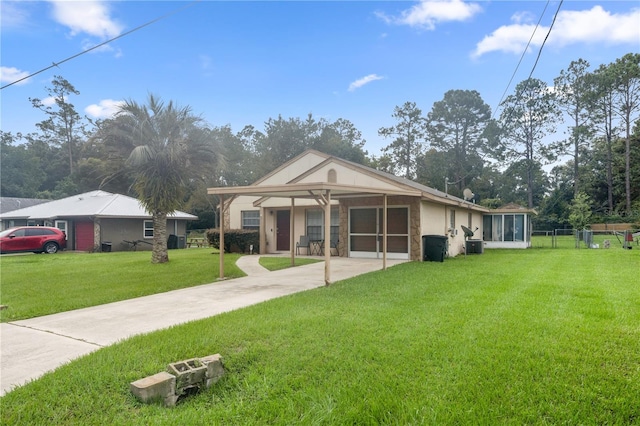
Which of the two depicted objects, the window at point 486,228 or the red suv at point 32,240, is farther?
the window at point 486,228

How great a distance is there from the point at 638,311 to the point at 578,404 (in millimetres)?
3640

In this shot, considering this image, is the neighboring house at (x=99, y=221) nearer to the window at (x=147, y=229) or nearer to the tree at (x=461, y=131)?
the window at (x=147, y=229)

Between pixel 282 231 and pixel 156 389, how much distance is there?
45.2ft

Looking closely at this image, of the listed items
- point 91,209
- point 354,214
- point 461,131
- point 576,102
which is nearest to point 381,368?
point 354,214

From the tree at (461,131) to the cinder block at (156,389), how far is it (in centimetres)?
3991

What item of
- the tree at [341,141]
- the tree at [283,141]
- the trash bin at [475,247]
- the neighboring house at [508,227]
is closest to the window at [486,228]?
the neighboring house at [508,227]

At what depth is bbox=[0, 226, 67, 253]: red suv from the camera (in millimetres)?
18141

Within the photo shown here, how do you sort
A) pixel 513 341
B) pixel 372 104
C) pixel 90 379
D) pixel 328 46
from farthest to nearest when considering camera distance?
pixel 372 104 → pixel 328 46 → pixel 513 341 → pixel 90 379

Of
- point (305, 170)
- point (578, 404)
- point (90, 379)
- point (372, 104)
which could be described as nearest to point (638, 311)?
point (578, 404)

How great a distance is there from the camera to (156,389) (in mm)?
3199

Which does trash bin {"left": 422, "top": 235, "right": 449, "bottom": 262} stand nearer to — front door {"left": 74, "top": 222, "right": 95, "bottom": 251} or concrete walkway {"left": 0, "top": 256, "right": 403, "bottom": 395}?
concrete walkway {"left": 0, "top": 256, "right": 403, "bottom": 395}

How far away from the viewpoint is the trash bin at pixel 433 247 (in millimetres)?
12828

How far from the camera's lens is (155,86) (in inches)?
543

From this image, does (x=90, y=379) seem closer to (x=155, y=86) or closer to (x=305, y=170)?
(x=155, y=86)
